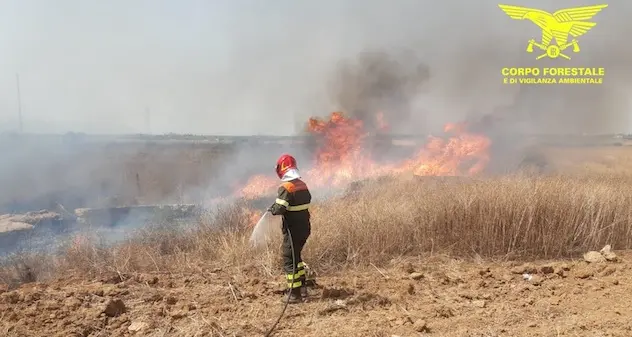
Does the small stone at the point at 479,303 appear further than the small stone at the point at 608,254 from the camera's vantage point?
No

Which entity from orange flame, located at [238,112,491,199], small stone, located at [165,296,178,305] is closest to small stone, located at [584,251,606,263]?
Answer: small stone, located at [165,296,178,305]

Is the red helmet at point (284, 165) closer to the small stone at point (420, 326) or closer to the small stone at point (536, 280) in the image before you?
the small stone at point (420, 326)

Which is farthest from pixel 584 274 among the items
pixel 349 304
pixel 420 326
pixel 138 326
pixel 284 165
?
pixel 138 326

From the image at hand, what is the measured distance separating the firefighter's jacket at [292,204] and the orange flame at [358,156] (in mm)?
11398

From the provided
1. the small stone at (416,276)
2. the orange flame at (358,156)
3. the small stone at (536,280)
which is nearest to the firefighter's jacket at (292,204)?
the small stone at (416,276)

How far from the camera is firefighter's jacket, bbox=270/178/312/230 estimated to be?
4.68 meters

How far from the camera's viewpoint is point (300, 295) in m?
4.80

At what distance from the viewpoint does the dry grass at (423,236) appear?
6.07 metres

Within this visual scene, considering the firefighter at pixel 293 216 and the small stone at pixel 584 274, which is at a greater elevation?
the firefighter at pixel 293 216

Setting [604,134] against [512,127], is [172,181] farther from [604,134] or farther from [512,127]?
[604,134]

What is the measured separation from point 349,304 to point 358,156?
14463 millimetres

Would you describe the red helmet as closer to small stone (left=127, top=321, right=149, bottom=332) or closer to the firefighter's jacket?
the firefighter's jacket

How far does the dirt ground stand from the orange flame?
1083cm

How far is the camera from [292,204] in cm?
479
